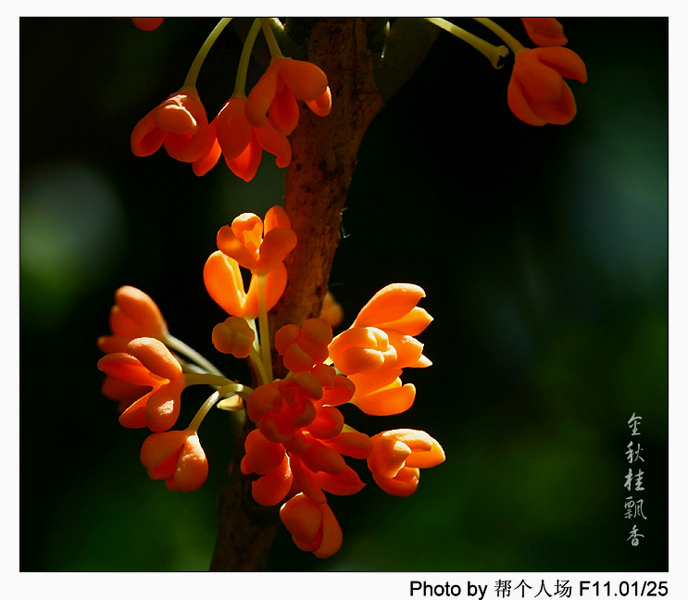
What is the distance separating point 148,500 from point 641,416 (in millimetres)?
792

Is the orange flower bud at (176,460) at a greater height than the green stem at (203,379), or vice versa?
the green stem at (203,379)

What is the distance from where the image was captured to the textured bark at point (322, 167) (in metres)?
0.71

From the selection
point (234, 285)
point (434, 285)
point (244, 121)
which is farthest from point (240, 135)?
point (434, 285)

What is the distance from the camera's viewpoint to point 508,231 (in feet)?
4.43

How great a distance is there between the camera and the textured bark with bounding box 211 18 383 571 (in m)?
0.71

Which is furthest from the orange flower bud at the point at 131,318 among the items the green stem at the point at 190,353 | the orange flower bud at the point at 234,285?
the orange flower bud at the point at 234,285

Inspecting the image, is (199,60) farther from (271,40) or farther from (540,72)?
(540,72)

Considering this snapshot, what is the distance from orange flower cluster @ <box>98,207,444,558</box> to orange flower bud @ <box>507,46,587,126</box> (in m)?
0.19

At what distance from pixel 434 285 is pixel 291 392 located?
2.38 feet

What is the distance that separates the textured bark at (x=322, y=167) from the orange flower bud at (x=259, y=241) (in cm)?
4

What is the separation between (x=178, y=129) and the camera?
2.13 feet

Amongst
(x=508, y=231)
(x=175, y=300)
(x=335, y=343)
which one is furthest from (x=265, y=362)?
(x=508, y=231)

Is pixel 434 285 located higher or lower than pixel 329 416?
higher

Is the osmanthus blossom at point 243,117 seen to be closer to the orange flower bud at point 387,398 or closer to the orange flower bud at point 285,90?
the orange flower bud at point 285,90
